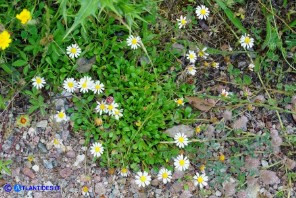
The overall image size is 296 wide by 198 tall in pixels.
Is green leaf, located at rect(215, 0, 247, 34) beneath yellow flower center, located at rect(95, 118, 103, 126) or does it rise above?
above

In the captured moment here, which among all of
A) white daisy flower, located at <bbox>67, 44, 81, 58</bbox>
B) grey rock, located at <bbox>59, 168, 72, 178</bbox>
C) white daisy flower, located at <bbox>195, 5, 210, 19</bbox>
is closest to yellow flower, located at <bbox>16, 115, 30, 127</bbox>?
grey rock, located at <bbox>59, 168, 72, 178</bbox>

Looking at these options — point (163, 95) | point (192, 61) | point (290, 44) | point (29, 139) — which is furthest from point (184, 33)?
point (29, 139)

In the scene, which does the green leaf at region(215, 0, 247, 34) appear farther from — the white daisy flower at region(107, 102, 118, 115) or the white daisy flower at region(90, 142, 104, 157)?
the white daisy flower at region(90, 142, 104, 157)

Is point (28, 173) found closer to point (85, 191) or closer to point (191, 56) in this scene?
point (85, 191)

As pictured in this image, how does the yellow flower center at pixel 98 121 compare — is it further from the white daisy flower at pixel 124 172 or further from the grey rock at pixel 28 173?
the grey rock at pixel 28 173

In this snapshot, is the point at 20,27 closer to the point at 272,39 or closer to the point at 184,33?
the point at 184,33

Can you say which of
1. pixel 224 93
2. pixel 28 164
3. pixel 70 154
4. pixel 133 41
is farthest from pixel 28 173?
pixel 224 93

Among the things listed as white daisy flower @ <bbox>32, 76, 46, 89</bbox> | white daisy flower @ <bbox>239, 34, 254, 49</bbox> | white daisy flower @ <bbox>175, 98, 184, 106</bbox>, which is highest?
white daisy flower @ <bbox>239, 34, 254, 49</bbox>
